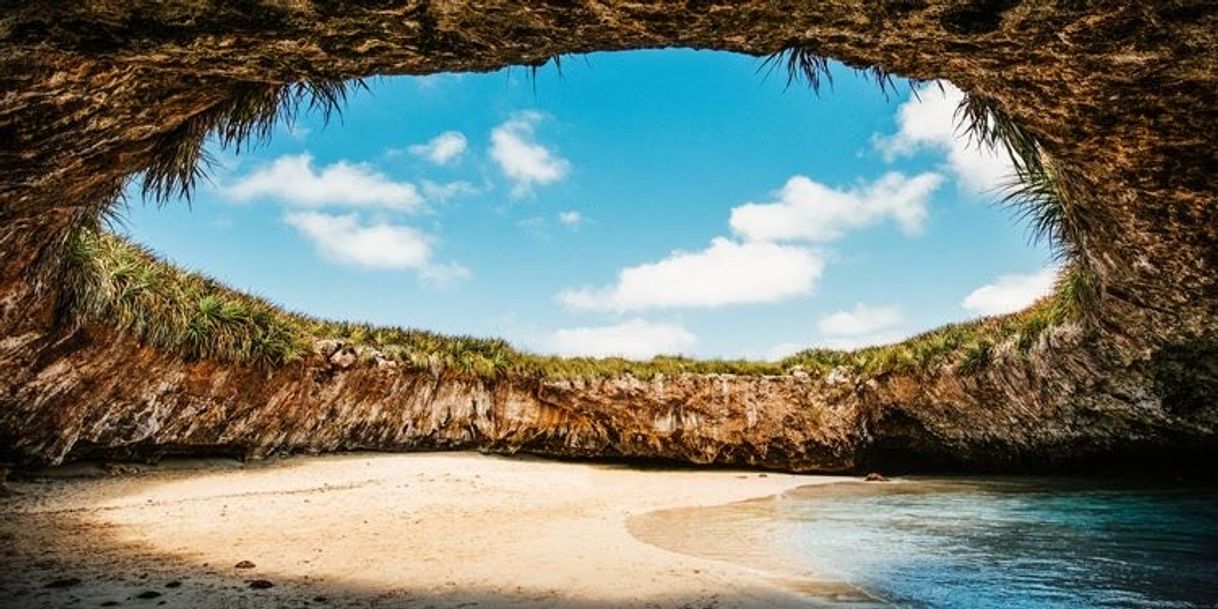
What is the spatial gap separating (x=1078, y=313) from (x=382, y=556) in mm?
8161

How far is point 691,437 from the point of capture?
13.1 m

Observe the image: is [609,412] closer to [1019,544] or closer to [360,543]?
[360,543]

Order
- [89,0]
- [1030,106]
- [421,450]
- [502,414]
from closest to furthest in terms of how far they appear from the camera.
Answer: [89,0]
[1030,106]
[421,450]
[502,414]

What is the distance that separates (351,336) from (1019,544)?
9.63 m

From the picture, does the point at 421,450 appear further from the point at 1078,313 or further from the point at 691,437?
the point at 1078,313

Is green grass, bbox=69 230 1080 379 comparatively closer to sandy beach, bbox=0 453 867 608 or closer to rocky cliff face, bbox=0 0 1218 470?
rocky cliff face, bbox=0 0 1218 470

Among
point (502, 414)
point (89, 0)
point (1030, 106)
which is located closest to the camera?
point (89, 0)

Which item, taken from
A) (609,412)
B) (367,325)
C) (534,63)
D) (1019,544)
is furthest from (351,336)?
(1019,544)

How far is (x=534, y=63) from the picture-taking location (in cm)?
359

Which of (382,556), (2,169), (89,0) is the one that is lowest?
(382,556)

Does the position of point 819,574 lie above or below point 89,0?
below

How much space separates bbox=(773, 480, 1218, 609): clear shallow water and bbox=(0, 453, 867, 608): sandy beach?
804 millimetres

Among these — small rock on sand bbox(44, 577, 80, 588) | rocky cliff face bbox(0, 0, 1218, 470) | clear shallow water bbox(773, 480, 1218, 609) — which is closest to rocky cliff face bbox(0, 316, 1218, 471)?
rocky cliff face bbox(0, 0, 1218, 470)

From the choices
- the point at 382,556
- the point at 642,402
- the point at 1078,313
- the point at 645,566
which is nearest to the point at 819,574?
the point at 645,566
